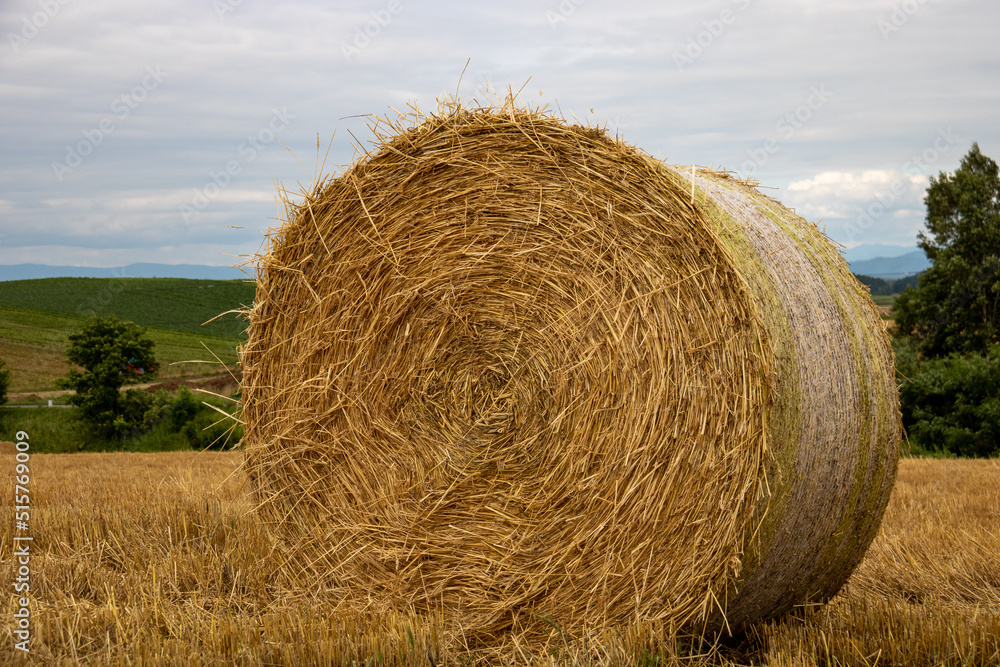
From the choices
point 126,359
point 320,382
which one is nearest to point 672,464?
point 320,382

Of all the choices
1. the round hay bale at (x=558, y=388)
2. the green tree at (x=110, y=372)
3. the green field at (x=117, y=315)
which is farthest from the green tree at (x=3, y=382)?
the round hay bale at (x=558, y=388)

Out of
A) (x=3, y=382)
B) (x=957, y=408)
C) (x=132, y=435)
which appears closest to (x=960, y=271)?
(x=957, y=408)

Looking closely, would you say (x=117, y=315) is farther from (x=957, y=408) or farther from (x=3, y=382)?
(x=957, y=408)

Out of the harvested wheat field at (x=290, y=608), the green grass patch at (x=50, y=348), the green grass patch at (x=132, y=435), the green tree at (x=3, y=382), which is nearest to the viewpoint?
the harvested wheat field at (x=290, y=608)

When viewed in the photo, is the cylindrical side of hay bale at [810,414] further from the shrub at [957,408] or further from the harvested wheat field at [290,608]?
the shrub at [957,408]

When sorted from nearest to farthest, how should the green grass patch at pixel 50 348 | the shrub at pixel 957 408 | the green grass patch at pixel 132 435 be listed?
1. the shrub at pixel 957 408
2. the green grass patch at pixel 132 435
3. the green grass patch at pixel 50 348

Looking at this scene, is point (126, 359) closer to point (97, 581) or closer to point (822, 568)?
point (97, 581)

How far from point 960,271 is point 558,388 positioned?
28.6 m

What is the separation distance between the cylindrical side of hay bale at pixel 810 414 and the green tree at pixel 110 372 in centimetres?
2052

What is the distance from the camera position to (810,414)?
3508mm

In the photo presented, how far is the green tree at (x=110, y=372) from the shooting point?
70.5ft

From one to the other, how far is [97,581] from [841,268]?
172 inches

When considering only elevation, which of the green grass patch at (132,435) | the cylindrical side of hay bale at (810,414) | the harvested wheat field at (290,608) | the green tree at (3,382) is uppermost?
the cylindrical side of hay bale at (810,414)

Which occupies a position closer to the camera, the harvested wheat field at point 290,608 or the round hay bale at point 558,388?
the harvested wheat field at point 290,608
